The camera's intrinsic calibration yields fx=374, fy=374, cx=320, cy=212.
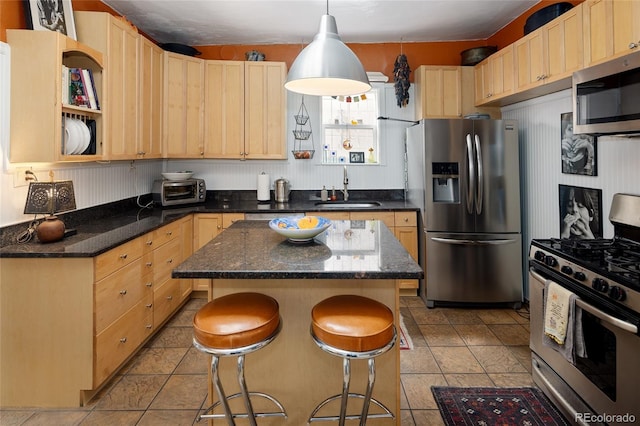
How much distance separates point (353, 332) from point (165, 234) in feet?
7.53

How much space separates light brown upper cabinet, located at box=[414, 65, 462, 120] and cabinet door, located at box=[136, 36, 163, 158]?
273 centimetres

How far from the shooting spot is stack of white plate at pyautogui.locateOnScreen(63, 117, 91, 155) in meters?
2.44

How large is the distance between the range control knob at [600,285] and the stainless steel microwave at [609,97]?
78cm

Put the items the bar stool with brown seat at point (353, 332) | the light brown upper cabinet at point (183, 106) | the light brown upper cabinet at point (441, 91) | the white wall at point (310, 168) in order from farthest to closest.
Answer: the white wall at point (310, 168), the light brown upper cabinet at point (441, 91), the light brown upper cabinet at point (183, 106), the bar stool with brown seat at point (353, 332)

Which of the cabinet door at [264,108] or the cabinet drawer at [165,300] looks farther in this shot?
the cabinet door at [264,108]

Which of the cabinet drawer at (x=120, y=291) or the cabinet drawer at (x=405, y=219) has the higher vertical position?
the cabinet drawer at (x=405, y=219)

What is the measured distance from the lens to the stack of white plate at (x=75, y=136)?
96.0 inches

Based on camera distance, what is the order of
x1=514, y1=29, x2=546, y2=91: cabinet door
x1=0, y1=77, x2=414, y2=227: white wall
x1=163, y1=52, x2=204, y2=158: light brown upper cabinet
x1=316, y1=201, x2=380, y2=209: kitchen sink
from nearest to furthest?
x1=514, y1=29, x2=546, y2=91: cabinet door → x1=163, y1=52, x2=204, y2=158: light brown upper cabinet → x1=316, y1=201, x2=380, y2=209: kitchen sink → x1=0, y1=77, x2=414, y2=227: white wall

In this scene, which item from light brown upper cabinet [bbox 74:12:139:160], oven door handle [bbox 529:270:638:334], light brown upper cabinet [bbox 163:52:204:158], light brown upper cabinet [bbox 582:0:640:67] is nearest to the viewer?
oven door handle [bbox 529:270:638:334]

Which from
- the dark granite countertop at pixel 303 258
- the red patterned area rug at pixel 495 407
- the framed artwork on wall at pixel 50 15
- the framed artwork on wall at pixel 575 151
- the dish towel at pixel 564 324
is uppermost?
the framed artwork on wall at pixel 50 15

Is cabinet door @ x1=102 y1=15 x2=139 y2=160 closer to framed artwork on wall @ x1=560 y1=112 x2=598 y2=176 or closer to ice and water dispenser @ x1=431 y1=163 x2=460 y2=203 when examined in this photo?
ice and water dispenser @ x1=431 y1=163 x2=460 y2=203

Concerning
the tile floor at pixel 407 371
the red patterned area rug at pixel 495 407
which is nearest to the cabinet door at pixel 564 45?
the tile floor at pixel 407 371

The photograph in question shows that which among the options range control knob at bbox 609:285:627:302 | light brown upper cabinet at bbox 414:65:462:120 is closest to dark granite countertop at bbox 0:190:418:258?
light brown upper cabinet at bbox 414:65:462:120

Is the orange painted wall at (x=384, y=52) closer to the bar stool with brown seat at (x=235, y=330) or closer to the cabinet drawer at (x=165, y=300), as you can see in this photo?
the cabinet drawer at (x=165, y=300)
